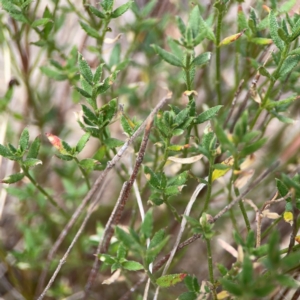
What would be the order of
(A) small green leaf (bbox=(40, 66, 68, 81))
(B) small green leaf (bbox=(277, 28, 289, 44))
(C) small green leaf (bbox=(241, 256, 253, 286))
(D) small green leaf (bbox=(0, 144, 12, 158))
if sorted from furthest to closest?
(A) small green leaf (bbox=(40, 66, 68, 81)), (D) small green leaf (bbox=(0, 144, 12, 158)), (B) small green leaf (bbox=(277, 28, 289, 44)), (C) small green leaf (bbox=(241, 256, 253, 286))

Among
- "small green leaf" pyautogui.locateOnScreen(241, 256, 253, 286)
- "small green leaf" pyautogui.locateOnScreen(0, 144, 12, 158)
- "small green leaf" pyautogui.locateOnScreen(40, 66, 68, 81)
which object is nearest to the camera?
"small green leaf" pyautogui.locateOnScreen(241, 256, 253, 286)

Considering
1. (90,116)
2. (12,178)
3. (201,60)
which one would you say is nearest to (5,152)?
(12,178)

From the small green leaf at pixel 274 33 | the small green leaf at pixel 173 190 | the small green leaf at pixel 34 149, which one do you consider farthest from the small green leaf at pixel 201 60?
the small green leaf at pixel 34 149

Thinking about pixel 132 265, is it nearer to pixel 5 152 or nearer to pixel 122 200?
pixel 122 200

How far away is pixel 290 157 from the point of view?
1.30 m

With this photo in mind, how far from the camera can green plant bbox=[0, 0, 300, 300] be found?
720mm

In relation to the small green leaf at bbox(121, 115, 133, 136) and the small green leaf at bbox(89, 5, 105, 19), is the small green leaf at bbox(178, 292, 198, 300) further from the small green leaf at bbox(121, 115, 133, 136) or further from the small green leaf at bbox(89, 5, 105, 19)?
the small green leaf at bbox(89, 5, 105, 19)

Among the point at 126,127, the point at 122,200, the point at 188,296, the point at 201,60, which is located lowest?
the point at 188,296

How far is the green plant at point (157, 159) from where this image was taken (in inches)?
28.3

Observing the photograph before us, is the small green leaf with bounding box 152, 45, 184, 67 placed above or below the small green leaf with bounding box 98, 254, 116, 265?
above

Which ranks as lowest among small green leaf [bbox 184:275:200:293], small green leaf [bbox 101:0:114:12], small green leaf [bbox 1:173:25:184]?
small green leaf [bbox 184:275:200:293]

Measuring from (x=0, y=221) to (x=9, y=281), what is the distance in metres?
0.21

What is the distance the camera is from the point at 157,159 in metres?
0.99

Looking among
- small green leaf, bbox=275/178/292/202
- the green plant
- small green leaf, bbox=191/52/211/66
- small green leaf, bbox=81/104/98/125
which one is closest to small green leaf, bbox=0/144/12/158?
the green plant
